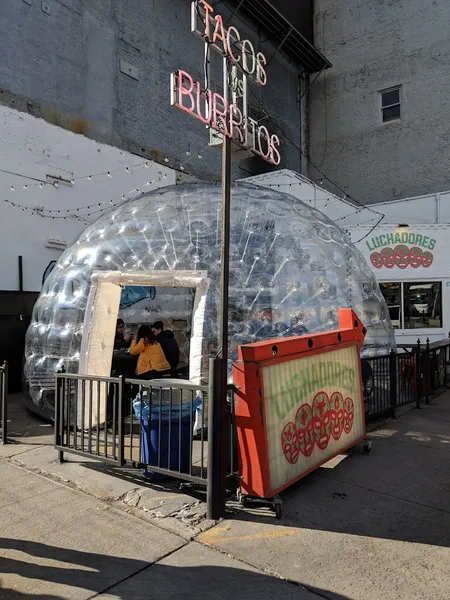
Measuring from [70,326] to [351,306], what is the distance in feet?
15.9

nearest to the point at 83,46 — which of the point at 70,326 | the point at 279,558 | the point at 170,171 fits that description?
the point at 170,171

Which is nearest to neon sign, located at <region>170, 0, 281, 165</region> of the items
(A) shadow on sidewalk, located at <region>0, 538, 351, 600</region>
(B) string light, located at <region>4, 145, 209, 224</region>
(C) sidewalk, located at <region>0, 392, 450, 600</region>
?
(C) sidewalk, located at <region>0, 392, 450, 600</region>

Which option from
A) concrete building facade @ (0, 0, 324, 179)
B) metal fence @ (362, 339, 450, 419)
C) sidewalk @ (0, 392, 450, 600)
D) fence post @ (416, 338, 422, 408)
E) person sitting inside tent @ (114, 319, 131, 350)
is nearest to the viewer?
sidewalk @ (0, 392, 450, 600)

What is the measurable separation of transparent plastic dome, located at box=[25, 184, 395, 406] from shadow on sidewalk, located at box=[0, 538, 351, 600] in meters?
3.95

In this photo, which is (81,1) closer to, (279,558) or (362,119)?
(362,119)

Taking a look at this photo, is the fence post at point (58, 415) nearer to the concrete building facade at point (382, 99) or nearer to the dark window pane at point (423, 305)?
the dark window pane at point (423, 305)

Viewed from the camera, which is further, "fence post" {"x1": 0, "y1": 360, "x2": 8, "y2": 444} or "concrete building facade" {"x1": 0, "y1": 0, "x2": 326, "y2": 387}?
"concrete building facade" {"x1": 0, "y1": 0, "x2": 326, "y2": 387}

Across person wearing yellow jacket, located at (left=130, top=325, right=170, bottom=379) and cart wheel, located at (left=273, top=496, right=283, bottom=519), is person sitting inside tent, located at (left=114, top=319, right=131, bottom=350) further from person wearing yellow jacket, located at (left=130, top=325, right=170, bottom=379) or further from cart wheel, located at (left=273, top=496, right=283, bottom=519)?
cart wheel, located at (left=273, top=496, right=283, bottom=519)

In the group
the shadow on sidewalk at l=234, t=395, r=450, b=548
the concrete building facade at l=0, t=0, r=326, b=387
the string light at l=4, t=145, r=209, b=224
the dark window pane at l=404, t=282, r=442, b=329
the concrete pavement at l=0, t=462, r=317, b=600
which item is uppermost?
the concrete building facade at l=0, t=0, r=326, b=387

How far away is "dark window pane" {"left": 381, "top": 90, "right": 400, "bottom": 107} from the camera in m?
22.0

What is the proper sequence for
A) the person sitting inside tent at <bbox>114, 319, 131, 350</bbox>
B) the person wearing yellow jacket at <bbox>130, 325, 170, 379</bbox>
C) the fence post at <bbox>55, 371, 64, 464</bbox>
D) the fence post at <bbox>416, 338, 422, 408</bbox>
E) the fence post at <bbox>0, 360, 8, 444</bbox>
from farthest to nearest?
the person sitting inside tent at <bbox>114, 319, 131, 350</bbox>, the fence post at <bbox>416, 338, 422, 408</bbox>, the person wearing yellow jacket at <bbox>130, 325, 170, 379</bbox>, the fence post at <bbox>0, 360, 8, 444</bbox>, the fence post at <bbox>55, 371, 64, 464</bbox>

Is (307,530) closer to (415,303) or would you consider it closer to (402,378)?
(402,378)

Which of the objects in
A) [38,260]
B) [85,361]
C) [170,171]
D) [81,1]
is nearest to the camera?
[85,361]

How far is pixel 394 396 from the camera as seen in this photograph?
8.33 metres
